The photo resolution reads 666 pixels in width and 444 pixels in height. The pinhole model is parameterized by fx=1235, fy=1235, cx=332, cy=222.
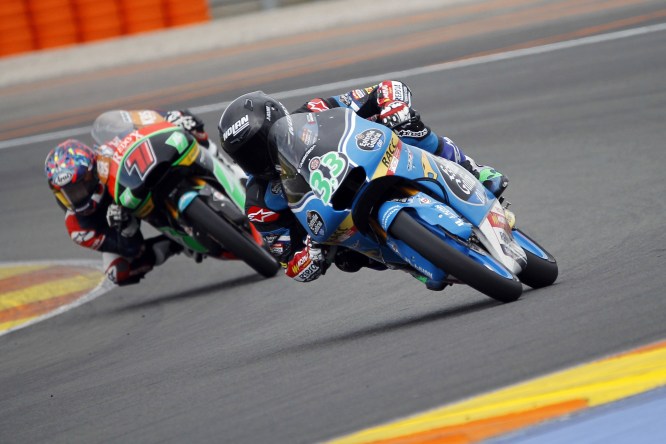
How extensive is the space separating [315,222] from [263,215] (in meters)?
0.68

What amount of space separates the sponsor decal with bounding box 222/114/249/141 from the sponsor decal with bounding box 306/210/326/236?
0.57 m

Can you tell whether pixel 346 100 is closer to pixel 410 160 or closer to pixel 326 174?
pixel 410 160

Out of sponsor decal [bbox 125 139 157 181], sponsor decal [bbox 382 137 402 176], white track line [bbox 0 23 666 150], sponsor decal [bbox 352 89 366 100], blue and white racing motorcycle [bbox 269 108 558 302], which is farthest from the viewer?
white track line [bbox 0 23 666 150]

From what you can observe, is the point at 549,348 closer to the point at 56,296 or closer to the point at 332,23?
the point at 56,296

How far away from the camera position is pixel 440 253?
19.0ft

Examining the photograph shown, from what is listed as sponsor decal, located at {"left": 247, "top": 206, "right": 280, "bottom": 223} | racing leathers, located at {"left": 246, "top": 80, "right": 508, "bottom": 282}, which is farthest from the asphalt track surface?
sponsor decal, located at {"left": 247, "top": 206, "right": 280, "bottom": 223}

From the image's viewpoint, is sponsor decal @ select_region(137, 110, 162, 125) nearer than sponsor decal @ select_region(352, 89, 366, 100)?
No

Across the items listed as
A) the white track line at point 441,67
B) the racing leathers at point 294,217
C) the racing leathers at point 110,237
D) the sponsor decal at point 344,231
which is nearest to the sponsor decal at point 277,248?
the racing leathers at point 294,217

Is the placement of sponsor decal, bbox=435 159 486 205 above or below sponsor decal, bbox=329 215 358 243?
above

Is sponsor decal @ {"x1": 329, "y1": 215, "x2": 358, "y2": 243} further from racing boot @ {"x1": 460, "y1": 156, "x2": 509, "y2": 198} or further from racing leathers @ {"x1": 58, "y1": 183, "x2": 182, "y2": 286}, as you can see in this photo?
racing leathers @ {"x1": 58, "y1": 183, "x2": 182, "y2": 286}

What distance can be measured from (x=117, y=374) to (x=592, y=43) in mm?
9830

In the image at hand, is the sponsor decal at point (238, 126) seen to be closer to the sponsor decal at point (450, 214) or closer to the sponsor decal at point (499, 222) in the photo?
the sponsor decal at point (450, 214)

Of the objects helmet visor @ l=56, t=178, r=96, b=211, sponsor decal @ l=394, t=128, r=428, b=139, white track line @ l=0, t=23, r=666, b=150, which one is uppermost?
sponsor decal @ l=394, t=128, r=428, b=139

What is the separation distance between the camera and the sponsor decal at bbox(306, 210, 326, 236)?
20.3ft
